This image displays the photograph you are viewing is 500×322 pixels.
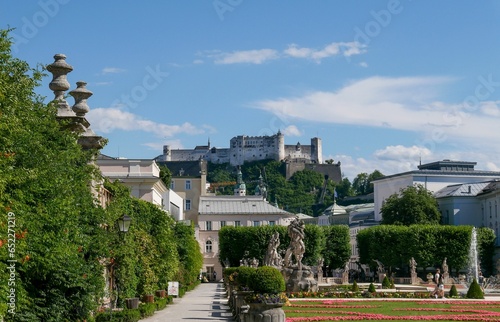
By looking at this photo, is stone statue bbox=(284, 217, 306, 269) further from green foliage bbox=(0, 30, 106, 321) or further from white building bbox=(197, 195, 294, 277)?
white building bbox=(197, 195, 294, 277)

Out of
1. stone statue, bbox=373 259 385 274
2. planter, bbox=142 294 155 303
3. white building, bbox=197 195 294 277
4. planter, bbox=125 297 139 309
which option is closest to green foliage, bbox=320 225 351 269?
stone statue, bbox=373 259 385 274

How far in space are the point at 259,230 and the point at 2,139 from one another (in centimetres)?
7466

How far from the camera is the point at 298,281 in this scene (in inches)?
2014

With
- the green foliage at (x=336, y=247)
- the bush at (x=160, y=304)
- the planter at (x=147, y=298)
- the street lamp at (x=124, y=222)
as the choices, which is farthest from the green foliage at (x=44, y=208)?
the green foliage at (x=336, y=247)

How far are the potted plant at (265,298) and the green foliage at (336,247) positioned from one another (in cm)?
7030

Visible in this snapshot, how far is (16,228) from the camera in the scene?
1789cm

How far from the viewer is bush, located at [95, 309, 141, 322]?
26.8 m

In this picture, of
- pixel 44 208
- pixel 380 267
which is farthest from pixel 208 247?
pixel 44 208

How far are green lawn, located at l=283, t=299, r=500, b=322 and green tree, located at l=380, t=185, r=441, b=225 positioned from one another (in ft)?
192

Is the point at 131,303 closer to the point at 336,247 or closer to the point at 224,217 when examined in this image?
the point at 336,247

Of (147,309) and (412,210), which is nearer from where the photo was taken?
(147,309)

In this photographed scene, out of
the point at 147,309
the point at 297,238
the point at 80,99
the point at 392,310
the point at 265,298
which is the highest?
the point at 80,99

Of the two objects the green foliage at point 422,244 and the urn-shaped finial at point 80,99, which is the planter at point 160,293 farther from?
the green foliage at point 422,244

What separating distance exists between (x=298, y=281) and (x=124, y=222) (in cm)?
2507
